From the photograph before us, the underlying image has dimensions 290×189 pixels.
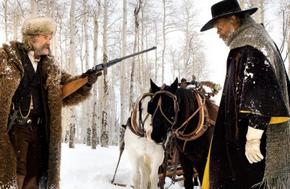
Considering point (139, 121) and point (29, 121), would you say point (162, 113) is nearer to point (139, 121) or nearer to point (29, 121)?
point (139, 121)

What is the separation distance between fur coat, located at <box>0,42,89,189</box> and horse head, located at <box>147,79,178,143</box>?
144 cm

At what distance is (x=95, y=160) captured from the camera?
9.20 m

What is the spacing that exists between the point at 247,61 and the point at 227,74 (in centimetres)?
24

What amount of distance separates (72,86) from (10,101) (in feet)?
1.85

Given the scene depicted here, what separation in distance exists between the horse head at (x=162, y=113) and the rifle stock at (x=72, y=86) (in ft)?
5.10

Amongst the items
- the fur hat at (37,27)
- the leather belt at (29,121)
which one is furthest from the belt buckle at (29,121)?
the fur hat at (37,27)

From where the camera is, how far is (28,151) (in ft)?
10.3

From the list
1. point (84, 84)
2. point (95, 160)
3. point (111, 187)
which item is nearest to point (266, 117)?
point (84, 84)

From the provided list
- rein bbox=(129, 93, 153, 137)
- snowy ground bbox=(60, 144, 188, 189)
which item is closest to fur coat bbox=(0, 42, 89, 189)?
rein bbox=(129, 93, 153, 137)

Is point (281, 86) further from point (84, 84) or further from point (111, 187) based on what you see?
point (111, 187)

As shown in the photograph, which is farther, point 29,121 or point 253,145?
point 29,121

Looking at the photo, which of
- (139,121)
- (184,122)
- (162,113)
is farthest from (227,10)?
(139,121)

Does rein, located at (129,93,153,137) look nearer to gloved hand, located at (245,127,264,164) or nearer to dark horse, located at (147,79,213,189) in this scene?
dark horse, located at (147,79,213,189)

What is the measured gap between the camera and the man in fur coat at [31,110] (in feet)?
9.79
